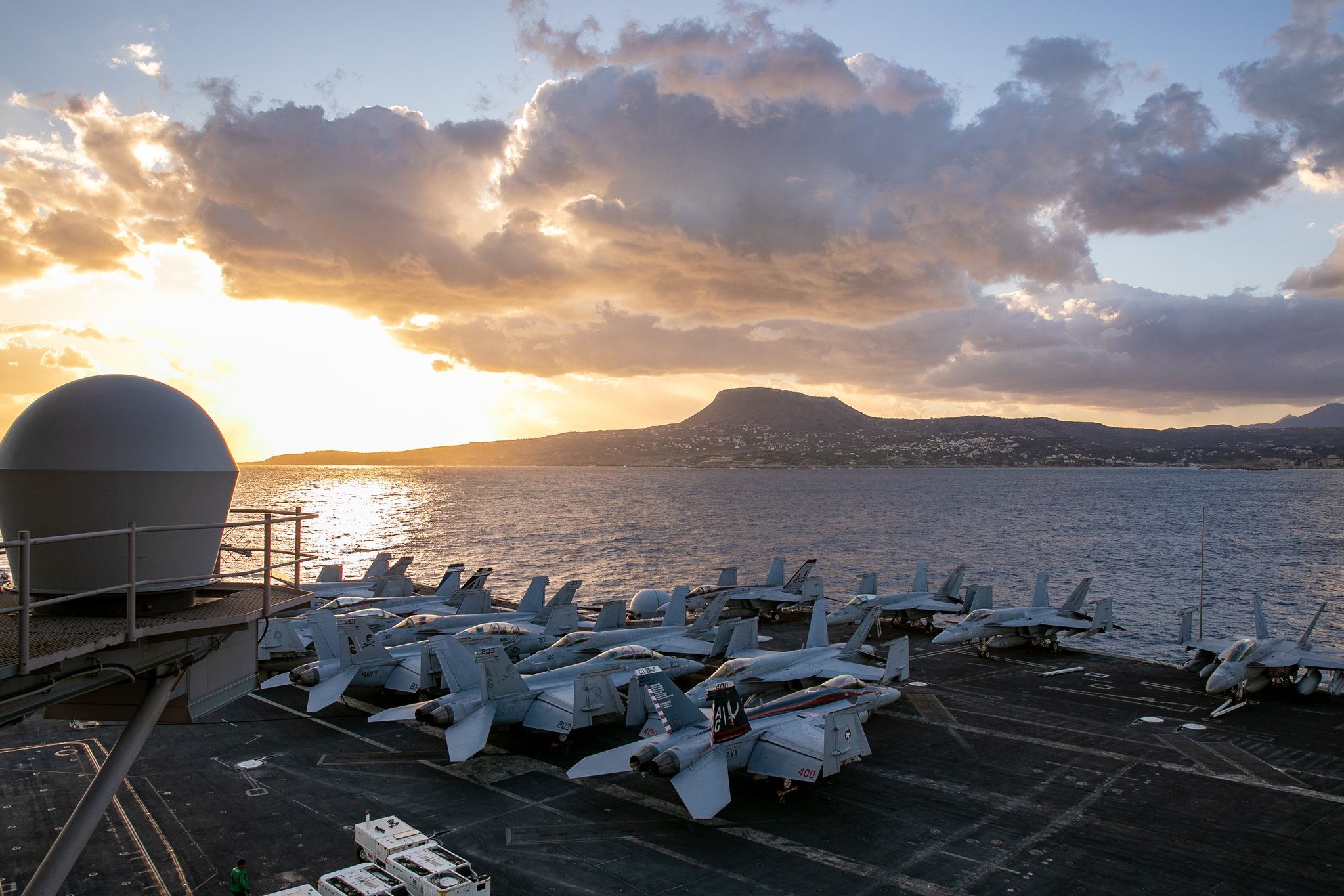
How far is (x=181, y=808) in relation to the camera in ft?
83.4

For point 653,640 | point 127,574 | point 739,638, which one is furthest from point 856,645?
point 127,574

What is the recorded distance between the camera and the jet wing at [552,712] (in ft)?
101

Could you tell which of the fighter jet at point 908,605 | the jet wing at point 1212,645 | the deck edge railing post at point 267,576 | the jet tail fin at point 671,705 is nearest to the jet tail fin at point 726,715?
the jet tail fin at point 671,705

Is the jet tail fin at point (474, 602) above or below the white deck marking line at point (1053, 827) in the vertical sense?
above

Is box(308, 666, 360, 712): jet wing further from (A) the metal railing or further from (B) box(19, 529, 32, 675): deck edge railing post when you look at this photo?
(B) box(19, 529, 32, 675): deck edge railing post

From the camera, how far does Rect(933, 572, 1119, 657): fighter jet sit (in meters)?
47.7

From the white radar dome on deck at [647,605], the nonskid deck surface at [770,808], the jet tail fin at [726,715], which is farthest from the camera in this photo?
the white radar dome on deck at [647,605]

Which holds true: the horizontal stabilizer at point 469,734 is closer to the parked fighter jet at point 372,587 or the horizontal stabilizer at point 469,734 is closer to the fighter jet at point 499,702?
the fighter jet at point 499,702

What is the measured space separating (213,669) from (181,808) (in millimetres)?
18217

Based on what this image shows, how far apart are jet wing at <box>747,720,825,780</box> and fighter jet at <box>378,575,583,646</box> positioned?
2037cm

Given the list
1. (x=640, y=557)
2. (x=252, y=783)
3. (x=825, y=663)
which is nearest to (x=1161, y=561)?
(x=640, y=557)

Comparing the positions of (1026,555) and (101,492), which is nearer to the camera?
(101,492)

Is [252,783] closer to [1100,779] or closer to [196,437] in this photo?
[196,437]

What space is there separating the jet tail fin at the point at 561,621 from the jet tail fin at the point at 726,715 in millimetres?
19835
